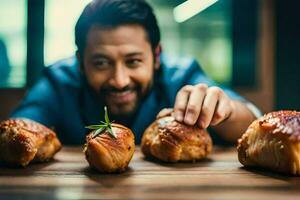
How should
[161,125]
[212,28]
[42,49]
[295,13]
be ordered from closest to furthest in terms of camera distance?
[161,125] → [42,49] → [212,28] → [295,13]

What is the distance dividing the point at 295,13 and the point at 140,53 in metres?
1.67

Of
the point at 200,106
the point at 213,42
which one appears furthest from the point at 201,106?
the point at 213,42

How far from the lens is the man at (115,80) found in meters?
2.00

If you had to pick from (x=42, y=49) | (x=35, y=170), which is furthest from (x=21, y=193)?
(x=42, y=49)

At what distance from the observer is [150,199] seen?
2.49ft

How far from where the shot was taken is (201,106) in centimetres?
134

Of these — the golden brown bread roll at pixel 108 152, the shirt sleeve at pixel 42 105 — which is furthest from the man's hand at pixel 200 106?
the shirt sleeve at pixel 42 105

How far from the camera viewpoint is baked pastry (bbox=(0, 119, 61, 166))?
→ 1107mm

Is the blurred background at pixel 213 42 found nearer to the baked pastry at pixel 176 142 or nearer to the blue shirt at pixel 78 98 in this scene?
the blue shirt at pixel 78 98

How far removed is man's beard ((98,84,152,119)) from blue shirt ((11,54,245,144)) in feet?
0.11

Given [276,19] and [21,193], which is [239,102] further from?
[276,19]

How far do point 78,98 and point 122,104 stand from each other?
290 millimetres

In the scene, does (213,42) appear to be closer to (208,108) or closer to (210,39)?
(210,39)

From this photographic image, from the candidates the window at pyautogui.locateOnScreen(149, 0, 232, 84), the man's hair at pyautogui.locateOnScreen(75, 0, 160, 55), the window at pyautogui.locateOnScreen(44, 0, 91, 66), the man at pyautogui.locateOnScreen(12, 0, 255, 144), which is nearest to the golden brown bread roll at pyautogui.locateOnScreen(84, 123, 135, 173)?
the man at pyautogui.locateOnScreen(12, 0, 255, 144)
